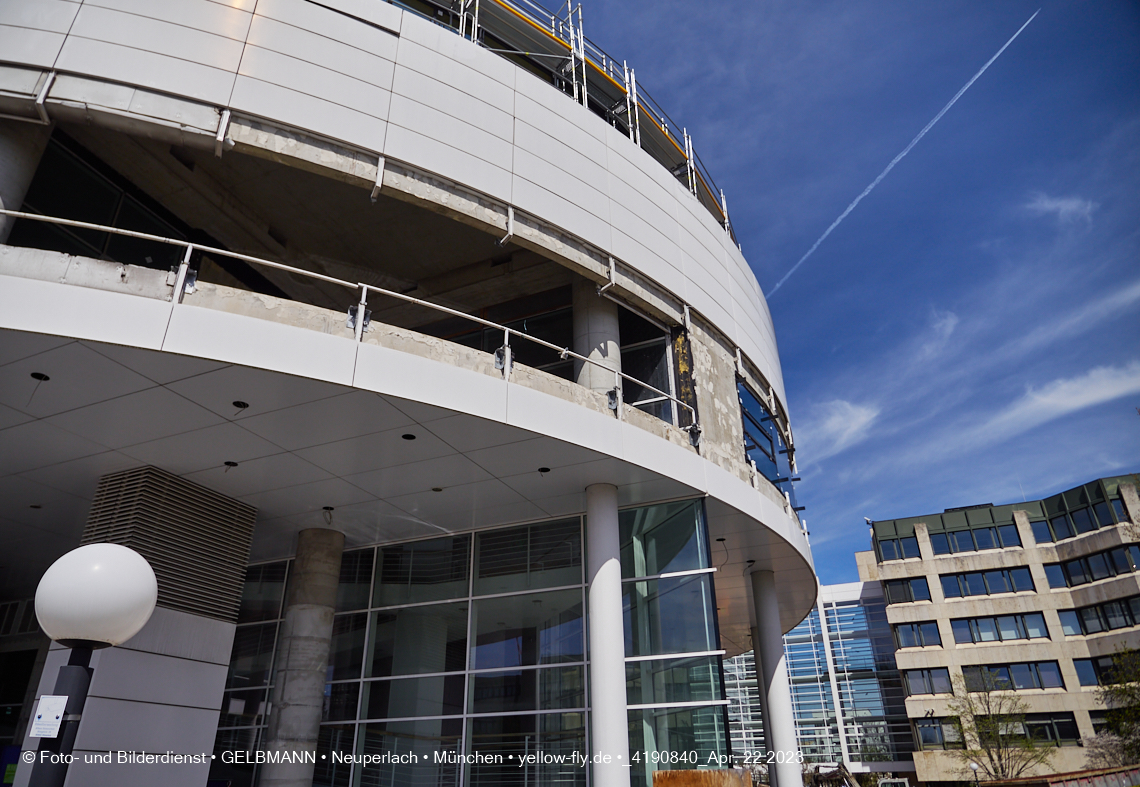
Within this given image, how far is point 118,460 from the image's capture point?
1205 centimetres

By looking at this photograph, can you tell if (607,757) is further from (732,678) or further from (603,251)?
(732,678)

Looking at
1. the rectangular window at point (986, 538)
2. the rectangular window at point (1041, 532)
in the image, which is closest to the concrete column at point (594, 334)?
the rectangular window at point (986, 538)

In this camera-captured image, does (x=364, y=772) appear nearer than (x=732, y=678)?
Yes

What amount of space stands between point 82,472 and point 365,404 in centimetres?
595

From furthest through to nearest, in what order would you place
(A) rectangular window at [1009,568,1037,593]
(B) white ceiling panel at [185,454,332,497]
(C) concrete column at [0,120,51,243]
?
(A) rectangular window at [1009,568,1037,593]
(B) white ceiling panel at [185,454,332,497]
(C) concrete column at [0,120,51,243]

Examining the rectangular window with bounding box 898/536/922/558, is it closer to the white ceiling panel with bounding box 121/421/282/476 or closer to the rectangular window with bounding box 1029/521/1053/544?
the rectangular window with bounding box 1029/521/1053/544

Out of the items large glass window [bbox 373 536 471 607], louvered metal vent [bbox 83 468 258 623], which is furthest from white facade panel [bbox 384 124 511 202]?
large glass window [bbox 373 536 471 607]

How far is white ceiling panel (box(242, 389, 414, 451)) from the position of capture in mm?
10500

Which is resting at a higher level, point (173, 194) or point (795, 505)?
point (173, 194)

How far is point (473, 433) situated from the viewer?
1145cm

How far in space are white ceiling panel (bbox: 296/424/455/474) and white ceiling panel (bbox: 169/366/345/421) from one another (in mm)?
1459

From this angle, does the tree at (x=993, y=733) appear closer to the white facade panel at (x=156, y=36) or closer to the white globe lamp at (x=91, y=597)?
the white globe lamp at (x=91, y=597)

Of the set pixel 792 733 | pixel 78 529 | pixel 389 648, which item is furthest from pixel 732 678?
pixel 78 529

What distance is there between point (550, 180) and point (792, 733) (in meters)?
14.8
